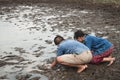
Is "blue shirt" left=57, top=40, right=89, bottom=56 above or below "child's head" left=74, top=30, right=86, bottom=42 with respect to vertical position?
below

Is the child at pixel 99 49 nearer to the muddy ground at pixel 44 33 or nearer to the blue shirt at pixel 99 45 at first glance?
the blue shirt at pixel 99 45

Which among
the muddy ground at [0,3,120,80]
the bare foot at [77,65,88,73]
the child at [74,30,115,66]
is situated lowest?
the muddy ground at [0,3,120,80]

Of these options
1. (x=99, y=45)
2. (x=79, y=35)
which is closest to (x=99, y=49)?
(x=99, y=45)

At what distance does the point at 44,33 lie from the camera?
471 inches

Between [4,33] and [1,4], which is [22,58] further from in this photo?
[1,4]

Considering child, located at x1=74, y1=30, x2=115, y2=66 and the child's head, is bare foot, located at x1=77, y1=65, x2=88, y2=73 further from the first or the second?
the child's head

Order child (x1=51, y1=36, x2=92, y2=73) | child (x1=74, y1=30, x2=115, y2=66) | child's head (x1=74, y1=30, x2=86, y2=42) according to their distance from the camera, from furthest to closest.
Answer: child (x1=74, y1=30, x2=115, y2=66), child's head (x1=74, y1=30, x2=86, y2=42), child (x1=51, y1=36, x2=92, y2=73)

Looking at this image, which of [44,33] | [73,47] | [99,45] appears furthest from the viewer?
[44,33]

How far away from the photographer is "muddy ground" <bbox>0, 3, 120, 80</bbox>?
7.35 metres

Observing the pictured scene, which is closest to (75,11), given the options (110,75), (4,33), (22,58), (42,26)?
(42,26)

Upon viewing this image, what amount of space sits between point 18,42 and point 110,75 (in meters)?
4.66

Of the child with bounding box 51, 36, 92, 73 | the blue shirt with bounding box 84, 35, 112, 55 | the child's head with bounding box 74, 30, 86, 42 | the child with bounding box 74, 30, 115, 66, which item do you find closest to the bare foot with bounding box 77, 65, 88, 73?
the child with bounding box 51, 36, 92, 73

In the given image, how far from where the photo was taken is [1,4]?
66.4 feet

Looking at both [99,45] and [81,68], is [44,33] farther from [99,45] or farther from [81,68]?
[81,68]
